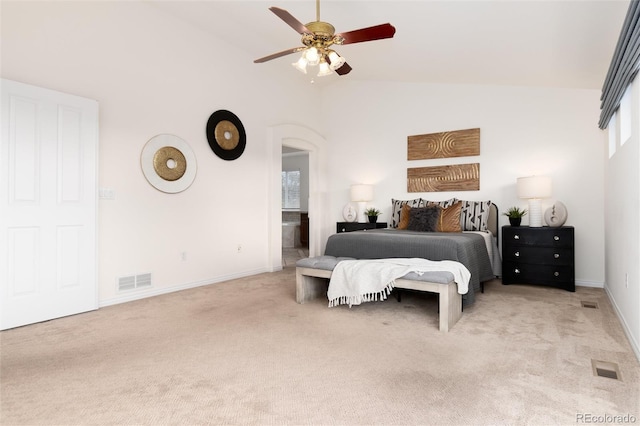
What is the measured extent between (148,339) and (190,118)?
2.76 m

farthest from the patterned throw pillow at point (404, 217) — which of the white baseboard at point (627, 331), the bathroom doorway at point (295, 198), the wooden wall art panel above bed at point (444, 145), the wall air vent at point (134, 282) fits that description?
the bathroom doorway at point (295, 198)

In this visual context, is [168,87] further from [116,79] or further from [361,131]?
[361,131]

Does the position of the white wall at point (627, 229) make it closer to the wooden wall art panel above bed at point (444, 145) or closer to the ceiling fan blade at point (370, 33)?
the ceiling fan blade at point (370, 33)

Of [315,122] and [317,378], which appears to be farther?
[315,122]

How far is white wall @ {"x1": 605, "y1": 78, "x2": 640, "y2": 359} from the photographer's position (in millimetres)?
2363

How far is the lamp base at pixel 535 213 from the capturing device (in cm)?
445

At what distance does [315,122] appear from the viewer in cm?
653

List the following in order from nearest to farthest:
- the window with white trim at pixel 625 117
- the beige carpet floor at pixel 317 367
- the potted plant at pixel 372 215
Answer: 1. the beige carpet floor at pixel 317 367
2. the window with white trim at pixel 625 117
3. the potted plant at pixel 372 215

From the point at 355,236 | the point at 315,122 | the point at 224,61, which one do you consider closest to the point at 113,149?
the point at 224,61

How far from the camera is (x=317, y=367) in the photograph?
217 cm

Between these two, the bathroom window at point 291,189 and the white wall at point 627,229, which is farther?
the bathroom window at point 291,189

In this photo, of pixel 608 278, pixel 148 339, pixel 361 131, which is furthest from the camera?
pixel 361 131

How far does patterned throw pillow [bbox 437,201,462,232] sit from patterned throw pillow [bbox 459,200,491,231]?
21 centimetres

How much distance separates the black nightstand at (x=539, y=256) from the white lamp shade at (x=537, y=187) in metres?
0.41
